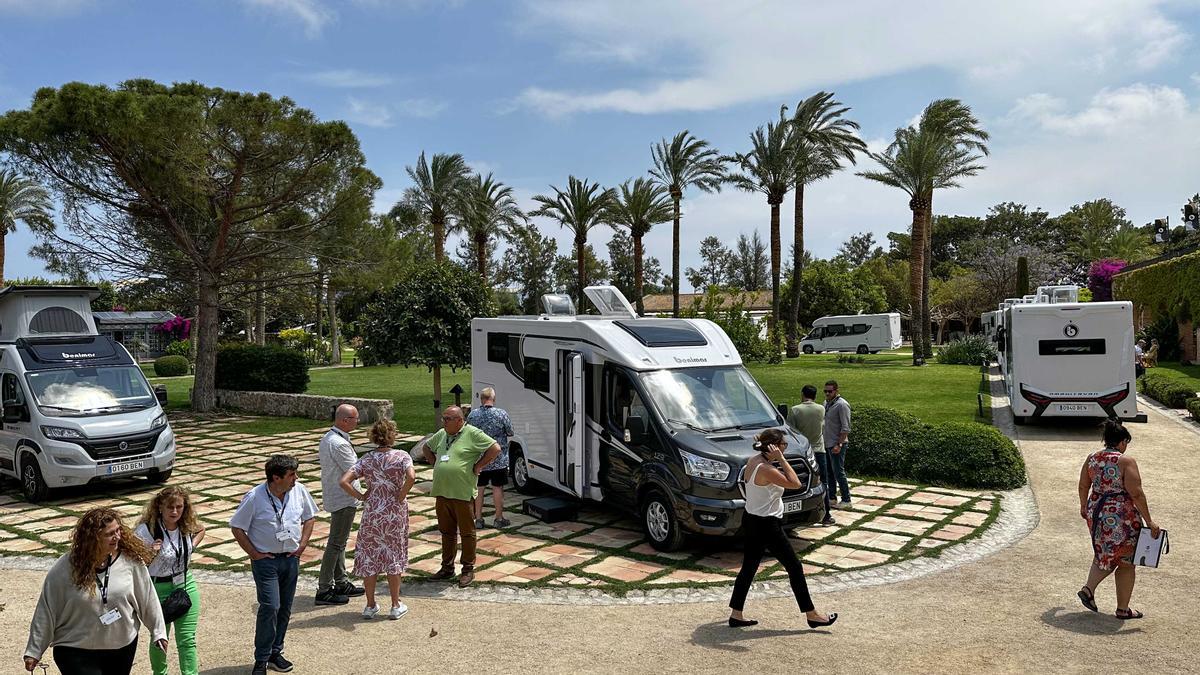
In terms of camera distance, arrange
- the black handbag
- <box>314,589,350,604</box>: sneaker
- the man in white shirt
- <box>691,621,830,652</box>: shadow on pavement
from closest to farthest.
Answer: the black handbag
<box>691,621,830,652</box>: shadow on pavement
the man in white shirt
<box>314,589,350,604</box>: sneaker

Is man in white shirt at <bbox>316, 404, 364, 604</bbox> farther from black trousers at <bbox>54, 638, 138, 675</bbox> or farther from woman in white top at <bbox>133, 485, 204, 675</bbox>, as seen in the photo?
black trousers at <bbox>54, 638, 138, 675</bbox>

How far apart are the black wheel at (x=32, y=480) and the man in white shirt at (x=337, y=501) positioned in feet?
21.8

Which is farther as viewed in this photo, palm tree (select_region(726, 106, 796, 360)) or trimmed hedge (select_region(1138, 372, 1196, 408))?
palm tree (select_region(726, 106, 796, 360))

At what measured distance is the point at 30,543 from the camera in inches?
375

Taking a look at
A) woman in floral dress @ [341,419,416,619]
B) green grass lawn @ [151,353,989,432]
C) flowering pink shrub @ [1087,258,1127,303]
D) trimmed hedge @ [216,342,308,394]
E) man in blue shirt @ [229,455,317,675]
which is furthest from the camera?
flowering pink shrub @ [1087,258,1127,303]

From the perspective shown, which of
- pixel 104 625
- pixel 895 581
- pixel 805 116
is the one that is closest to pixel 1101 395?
pixel 895 581

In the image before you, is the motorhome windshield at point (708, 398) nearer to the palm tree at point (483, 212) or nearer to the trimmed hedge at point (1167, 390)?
the trimmed hedge at point (1167, 390)

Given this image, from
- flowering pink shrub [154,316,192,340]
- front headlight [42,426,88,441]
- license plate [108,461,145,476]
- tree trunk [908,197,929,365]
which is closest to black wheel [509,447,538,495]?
license plate [108,461,145,476]

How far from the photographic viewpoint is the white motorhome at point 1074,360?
54.7ft

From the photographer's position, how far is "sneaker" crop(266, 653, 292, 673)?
5723 mm

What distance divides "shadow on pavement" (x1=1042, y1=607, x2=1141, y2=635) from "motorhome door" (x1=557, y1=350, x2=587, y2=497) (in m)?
4.93

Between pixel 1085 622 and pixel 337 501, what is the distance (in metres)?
6.00

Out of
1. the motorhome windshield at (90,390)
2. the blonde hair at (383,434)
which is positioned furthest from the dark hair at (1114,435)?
the motorhome windshield at (90,390)

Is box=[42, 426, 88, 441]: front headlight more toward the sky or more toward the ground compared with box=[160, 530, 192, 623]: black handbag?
more toward the sky
